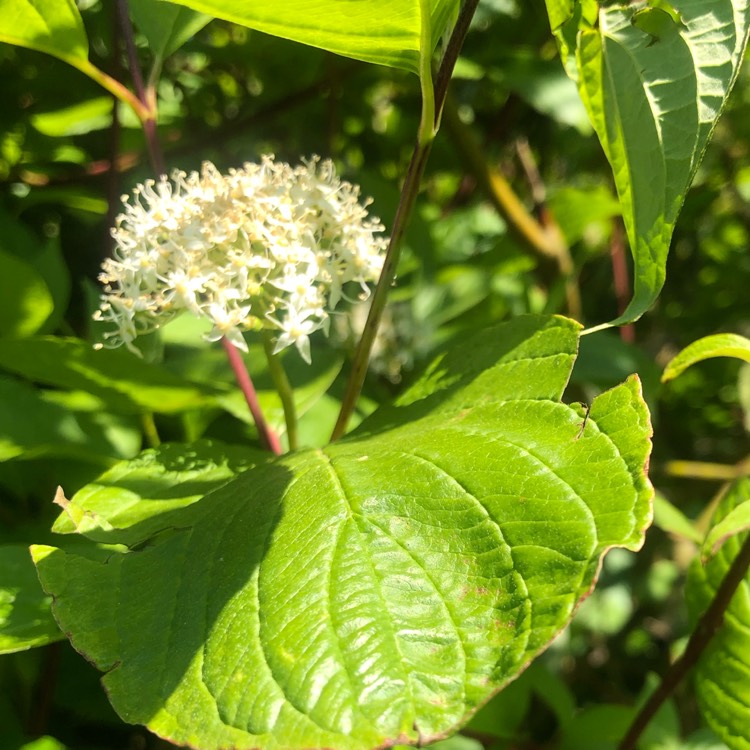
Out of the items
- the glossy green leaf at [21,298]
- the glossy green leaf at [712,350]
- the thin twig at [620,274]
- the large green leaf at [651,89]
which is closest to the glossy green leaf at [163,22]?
the glossy green leaf at [21,298]

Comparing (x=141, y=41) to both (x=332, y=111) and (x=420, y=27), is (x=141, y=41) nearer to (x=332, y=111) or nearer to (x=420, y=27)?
(x=332, y=111)

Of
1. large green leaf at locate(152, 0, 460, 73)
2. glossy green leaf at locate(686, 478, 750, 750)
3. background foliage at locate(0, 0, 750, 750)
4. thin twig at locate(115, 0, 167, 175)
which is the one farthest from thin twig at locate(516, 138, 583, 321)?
large green leaf at locate(152, 0, 460, 73)

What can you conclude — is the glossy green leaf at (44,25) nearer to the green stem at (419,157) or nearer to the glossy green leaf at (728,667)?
the green stem at (419,157)

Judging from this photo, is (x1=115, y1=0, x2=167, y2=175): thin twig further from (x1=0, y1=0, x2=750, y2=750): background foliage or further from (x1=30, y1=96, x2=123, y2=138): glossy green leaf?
(x1=30, y1=96, x2=123, y2=138): glossy green leaf

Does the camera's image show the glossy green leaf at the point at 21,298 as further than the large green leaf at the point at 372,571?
Yes

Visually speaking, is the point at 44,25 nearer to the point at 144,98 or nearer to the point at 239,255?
the point at 144,98

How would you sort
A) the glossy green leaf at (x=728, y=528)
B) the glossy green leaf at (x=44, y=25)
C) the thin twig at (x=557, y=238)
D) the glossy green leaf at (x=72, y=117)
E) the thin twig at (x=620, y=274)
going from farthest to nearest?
the thin twig at (x=620, y=274)
the thin twig at (x=557, y=238)
the glossy green leaf at (x=72, y=117)
the glossy green leaf at (x=44, y=25)
the glossy green leaf at (x=728, y=528)

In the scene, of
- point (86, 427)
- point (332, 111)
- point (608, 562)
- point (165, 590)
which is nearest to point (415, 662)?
point (165, 590)

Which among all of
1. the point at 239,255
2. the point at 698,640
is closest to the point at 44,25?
the point at 239,255
